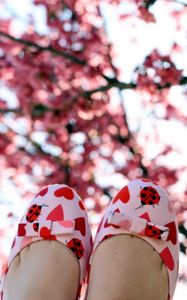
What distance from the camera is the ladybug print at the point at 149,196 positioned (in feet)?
3.75

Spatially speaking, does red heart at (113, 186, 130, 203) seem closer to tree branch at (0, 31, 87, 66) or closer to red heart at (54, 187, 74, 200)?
red heart at (54, 187, 74, 200)

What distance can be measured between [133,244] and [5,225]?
1.30 metres

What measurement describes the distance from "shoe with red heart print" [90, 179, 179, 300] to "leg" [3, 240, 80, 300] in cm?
5

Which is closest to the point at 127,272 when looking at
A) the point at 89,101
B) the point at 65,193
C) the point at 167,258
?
the point at 167,258

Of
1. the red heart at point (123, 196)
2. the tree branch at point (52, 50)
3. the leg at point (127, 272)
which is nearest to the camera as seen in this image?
the leg at point (127, 272)

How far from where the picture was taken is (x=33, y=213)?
119 centimetres

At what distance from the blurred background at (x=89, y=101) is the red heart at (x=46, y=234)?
0.93m

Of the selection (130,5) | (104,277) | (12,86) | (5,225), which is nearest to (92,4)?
(130,5)

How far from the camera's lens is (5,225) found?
2342 mm

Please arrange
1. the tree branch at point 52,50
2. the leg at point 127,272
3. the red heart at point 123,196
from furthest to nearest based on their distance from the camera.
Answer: the tree branch at point 52,50, the red heart at point 123,196, the leg at point 127,272

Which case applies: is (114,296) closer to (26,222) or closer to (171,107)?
(26,222)

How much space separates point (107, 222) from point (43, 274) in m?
0.14

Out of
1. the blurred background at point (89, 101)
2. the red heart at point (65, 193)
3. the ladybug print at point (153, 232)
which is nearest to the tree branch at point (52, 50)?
the blurred background at point (89, 101)

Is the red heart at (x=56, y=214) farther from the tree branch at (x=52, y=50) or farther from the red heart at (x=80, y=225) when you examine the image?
the tree branch at (x=52, y=50)
